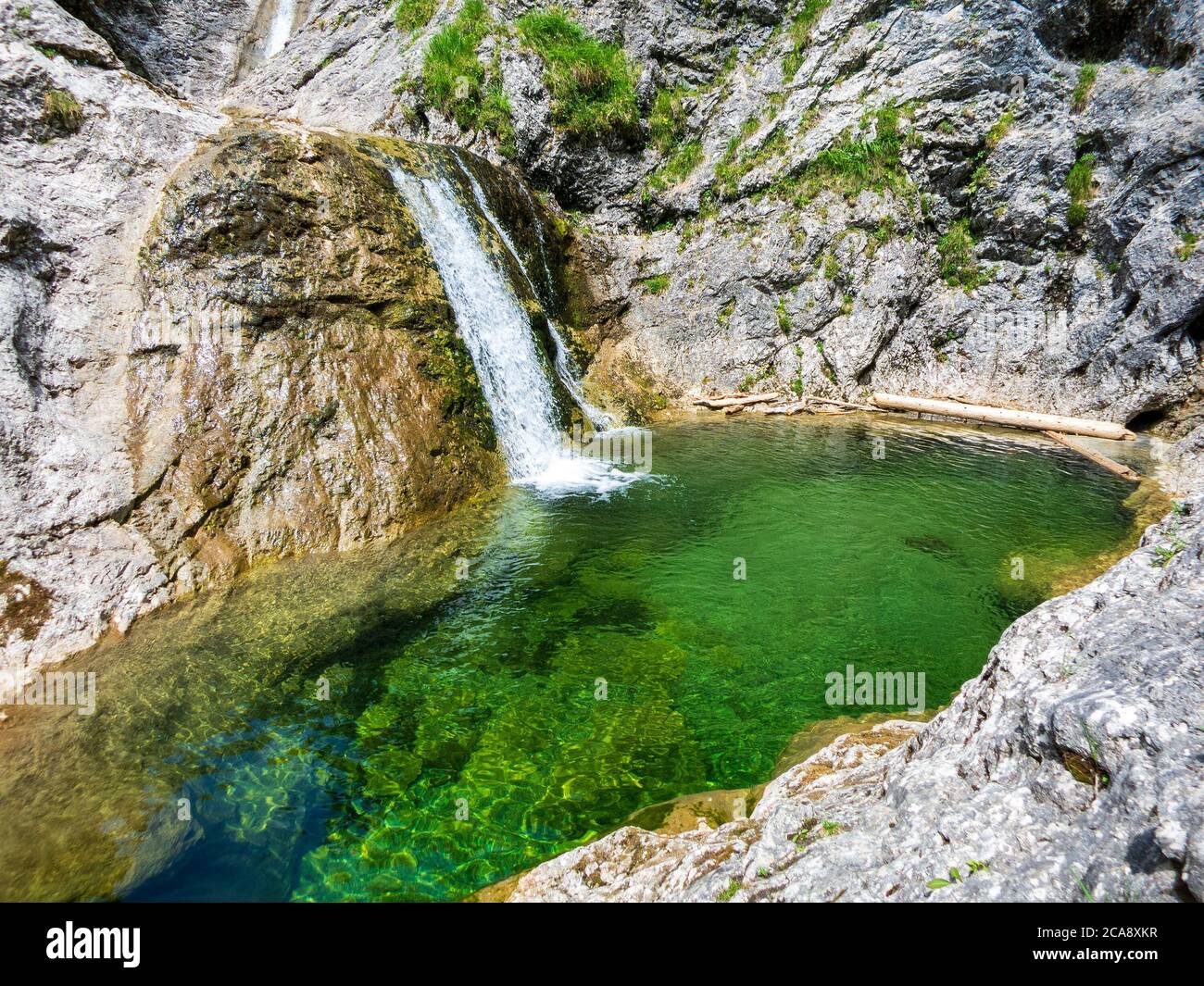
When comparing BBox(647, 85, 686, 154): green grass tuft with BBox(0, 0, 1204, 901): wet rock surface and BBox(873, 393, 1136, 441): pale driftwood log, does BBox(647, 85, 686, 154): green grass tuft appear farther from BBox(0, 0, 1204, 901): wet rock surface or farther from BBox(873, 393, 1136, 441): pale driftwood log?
BBox(873, 393, 1136, 441): pale driftwood log

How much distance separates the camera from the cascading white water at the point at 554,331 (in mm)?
14312

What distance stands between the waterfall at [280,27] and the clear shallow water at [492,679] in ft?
75.8

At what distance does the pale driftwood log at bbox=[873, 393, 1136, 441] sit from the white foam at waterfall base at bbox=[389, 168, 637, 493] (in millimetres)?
8970

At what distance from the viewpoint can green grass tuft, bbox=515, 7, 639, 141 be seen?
18062 millimetres

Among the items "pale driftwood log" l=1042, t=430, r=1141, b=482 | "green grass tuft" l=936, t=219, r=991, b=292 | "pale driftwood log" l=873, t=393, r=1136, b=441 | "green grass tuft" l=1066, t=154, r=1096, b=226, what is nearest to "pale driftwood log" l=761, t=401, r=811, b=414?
"pale driftwood log" l=873, t=393, r=1136, b=441

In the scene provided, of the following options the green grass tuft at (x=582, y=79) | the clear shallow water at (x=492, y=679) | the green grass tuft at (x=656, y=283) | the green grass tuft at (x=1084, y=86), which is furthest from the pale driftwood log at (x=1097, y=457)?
the green grass tuft at (x=582, y=79)

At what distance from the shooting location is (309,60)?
20.6 m

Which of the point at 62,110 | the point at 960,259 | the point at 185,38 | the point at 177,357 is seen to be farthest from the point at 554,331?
the point at 185,38

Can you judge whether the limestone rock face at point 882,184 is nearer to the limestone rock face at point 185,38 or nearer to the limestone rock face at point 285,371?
the limestone rock face at point 185,38

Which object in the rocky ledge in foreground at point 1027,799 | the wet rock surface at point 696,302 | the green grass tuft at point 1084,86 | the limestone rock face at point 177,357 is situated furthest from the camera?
the green grass tuft at point 1084,86

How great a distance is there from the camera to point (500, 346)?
12.8 metres

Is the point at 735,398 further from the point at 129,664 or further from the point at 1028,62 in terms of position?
the point at 129,664

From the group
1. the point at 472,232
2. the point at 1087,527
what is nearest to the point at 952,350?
the point at 1087,527
